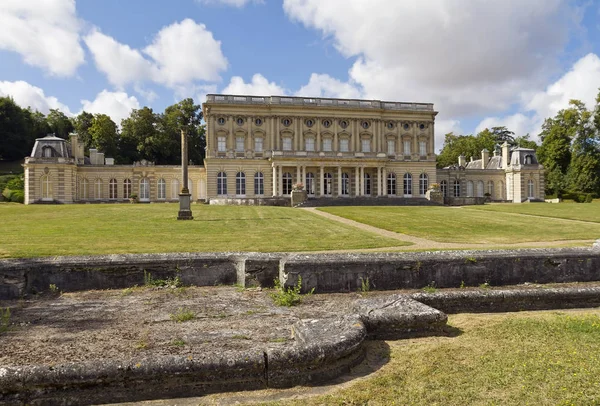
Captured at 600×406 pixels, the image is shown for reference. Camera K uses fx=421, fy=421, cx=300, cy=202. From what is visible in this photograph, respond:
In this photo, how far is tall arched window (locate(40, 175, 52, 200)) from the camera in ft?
149

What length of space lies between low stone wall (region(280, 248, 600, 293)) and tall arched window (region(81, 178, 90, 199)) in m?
48.1

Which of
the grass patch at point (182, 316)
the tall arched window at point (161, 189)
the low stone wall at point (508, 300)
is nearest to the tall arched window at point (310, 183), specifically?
the tall arched window at point (161, 189)

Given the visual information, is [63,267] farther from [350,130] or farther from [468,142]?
[468,142]

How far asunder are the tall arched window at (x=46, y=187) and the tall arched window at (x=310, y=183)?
28.4 metres

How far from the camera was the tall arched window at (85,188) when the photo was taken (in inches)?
1923

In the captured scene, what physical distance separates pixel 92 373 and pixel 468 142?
262ft

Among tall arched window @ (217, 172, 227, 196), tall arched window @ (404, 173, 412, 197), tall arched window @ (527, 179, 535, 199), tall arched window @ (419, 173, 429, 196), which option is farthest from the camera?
tall arched window @ (527, 179, 535, 199)

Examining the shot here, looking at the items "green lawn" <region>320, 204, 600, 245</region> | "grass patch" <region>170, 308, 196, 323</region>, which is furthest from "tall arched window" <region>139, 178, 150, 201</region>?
"grass patch" <region>170, 308, 196, 323</region>

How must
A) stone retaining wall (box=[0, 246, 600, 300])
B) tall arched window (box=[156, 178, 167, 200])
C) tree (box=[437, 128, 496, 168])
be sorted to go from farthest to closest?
tree (box=[437, 128, 496, 168]), tall arched window (box=[156, 178, 167, 200]), stone retaining wall (box=[0, 246, 600, 300])

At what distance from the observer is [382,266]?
766 cm

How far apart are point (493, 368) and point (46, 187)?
166 ft

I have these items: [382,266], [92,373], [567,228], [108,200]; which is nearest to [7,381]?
[92,373]

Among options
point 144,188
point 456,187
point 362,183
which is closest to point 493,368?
point 362,183

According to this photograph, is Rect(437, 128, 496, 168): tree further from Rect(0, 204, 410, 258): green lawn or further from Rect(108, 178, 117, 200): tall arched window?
Rect(0, 204, 410, 258): green lawn
